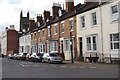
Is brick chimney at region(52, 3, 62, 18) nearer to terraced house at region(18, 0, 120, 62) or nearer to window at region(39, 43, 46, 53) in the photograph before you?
terraced house at region(18, 0, 120, 62)

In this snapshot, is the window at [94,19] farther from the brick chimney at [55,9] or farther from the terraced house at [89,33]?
the brick chimney at [55,9]

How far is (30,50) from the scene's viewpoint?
50.4m

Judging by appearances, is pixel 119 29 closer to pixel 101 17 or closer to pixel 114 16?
pixel 114 16

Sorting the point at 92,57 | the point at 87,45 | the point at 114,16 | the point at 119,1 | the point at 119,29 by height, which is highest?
the point at 119,1

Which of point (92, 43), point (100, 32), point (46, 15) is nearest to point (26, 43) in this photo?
point (46, 15)

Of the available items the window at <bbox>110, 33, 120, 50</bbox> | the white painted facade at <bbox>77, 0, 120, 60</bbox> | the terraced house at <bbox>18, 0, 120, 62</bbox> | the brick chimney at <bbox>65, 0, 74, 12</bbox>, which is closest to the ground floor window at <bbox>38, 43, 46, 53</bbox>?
the terraced house at <bbox>18, 0, 120, 62</bbox>

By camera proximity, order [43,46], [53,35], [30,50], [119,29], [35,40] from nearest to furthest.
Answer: [119,29] < [53,35] < [43,46] < [35,40] < [30,50]

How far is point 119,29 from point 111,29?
125 centimetres

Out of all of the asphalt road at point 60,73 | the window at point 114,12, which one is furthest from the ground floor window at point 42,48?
the asphalt road at point 60,73

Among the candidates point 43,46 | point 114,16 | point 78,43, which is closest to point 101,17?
point 114,16

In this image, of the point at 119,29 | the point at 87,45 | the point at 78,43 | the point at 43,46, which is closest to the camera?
the point at 119,29

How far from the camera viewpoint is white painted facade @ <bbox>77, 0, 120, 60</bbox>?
21297mm

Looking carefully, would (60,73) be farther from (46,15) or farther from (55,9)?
(46,15)

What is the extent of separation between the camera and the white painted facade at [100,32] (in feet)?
69.9
